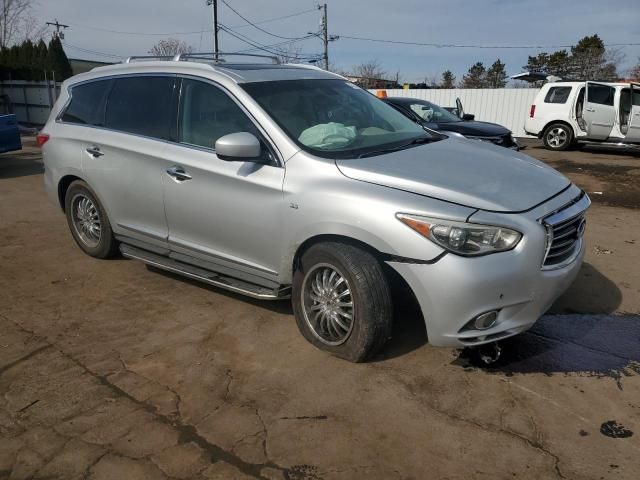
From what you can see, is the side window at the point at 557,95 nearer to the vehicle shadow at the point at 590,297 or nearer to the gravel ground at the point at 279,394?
the vehicle shadow at the point at 590,297

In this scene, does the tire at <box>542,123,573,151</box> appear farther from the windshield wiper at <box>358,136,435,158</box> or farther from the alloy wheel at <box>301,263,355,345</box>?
the alloy wheel at <box>301,263,355,345</box>

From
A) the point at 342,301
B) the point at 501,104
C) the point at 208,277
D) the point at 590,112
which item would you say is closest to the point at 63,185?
the point at 208,277

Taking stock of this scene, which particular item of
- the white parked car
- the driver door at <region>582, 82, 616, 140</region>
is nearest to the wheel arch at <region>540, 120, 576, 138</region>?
the white parked car

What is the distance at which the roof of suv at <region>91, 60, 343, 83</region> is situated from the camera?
3.99m

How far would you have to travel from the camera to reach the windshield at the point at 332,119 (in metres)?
3.64

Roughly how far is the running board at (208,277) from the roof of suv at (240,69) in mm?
1433

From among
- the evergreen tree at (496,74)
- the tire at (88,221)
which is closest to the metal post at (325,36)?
the evergreen tree at (496,74)

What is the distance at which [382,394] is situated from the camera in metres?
3.12

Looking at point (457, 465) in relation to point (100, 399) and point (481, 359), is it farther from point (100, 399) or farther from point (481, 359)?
point (100, 399)

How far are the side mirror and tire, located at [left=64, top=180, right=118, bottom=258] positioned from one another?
6.56ft

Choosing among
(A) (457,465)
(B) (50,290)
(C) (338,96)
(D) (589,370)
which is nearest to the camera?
(A) (457,465)

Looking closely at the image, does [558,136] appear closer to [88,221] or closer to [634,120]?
[634,120]

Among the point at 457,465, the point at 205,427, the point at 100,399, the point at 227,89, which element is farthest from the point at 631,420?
the point at 227,89

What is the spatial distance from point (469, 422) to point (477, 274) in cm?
78
